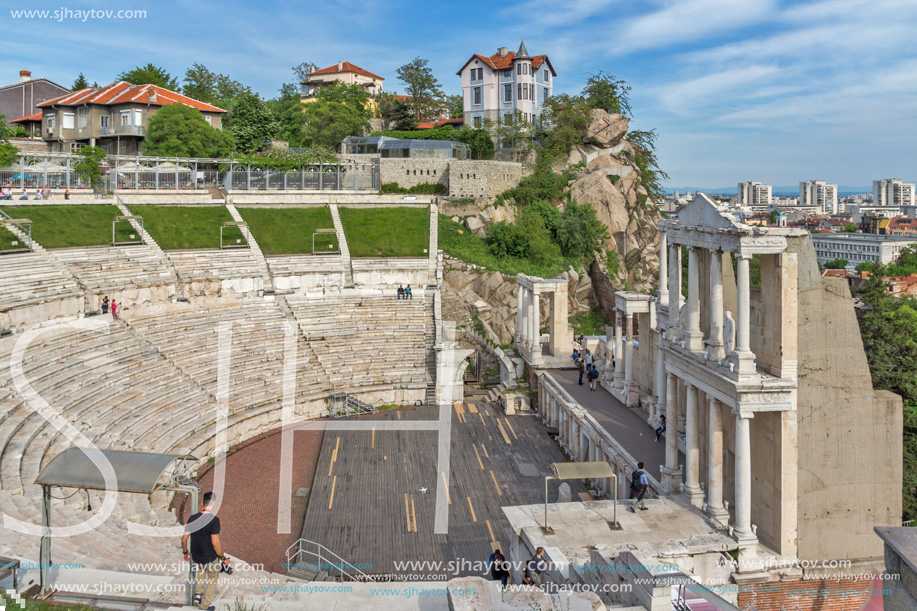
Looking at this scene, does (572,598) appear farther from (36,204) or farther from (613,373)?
(36,204)

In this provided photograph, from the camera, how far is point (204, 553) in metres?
10.6

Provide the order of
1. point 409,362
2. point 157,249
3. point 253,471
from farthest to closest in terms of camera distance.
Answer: point 157,249, point 409,362, point 253,471

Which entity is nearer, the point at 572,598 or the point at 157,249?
the point at 572,598

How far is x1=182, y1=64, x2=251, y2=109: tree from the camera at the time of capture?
7806 centimetres

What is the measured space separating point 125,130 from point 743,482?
55.5 meters

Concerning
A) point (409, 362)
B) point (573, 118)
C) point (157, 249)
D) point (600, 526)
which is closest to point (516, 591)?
point (600, 526)

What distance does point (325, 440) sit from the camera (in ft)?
90.8

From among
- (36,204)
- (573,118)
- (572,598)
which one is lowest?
(572,598)

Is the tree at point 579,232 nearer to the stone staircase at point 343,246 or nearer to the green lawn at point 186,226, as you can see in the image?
the stone staircase at point 343,246

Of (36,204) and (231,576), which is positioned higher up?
(36,204)

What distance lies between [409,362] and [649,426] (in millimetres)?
13028

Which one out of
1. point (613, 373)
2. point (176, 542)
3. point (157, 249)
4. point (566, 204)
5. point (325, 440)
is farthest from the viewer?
point (566, 204)

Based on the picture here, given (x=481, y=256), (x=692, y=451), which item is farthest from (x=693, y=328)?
(x=481, y=256)

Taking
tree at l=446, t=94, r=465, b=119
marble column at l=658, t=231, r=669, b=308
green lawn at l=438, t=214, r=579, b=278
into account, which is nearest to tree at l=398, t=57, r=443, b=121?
tree at l=446, t=94, r=465, b=119
